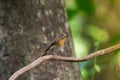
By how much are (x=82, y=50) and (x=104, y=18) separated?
0.40 m

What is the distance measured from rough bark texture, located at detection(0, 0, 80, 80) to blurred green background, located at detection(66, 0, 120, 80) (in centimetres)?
35

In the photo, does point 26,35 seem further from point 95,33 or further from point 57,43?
point 95,33

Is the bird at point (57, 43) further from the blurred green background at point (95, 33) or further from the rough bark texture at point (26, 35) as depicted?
the blurred green background at point (95, 33)

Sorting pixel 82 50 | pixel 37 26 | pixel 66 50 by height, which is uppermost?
pixel 37 26

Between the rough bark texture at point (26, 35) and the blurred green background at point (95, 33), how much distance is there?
0.35m

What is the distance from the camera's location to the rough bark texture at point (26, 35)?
1859 millimetres

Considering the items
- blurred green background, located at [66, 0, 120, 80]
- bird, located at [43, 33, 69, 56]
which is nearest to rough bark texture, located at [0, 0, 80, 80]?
bird, located at [43, 33, 69, 56]

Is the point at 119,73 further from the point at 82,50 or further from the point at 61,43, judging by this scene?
the point at 61,43

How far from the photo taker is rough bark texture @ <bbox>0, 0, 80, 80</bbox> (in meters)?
1.86

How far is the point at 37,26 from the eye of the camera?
6.20 ft

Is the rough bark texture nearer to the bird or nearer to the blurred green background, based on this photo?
the bird

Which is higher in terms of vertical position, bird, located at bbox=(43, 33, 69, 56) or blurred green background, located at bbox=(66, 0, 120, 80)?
bird, located at bbox=(43, 33, 69, 56)

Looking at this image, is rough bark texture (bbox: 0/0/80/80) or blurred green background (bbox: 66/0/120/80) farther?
blurred green background (bbox: 66/0/120/80)

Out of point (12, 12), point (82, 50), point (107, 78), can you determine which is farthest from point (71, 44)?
point (107, 78)
